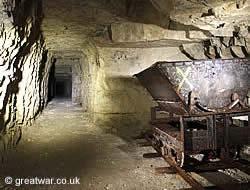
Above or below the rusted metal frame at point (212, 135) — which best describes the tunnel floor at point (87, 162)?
below

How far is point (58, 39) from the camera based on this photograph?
23.1 ft

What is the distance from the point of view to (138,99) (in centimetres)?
659

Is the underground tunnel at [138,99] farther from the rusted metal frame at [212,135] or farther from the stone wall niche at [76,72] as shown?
the stone wall niche at [76,72]

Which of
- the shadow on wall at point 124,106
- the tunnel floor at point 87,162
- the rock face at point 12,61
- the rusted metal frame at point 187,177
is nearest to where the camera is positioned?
the rusted metal frame at point 187,177

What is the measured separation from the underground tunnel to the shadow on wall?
3 centimetres

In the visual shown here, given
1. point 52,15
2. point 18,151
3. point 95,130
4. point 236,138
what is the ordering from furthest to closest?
point 95,130 < point 52,15 < point 18,151 < point 236,138

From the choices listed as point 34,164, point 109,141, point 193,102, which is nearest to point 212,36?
point 193,102

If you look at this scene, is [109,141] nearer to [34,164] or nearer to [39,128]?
[34,164]

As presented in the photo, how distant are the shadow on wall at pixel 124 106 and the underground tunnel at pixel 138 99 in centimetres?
3

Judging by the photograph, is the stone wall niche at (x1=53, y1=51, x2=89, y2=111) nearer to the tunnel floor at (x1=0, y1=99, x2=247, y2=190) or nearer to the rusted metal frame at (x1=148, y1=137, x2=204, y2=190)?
the tunnel floor at (x1=0, y1=99, x2=247, y2=190)

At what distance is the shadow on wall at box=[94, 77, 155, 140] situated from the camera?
257 inches

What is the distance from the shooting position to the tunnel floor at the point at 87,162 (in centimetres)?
321

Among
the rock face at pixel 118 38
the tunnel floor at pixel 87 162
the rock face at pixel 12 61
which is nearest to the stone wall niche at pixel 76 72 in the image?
the rock face at pixel 118 38

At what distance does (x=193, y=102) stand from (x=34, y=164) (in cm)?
339
